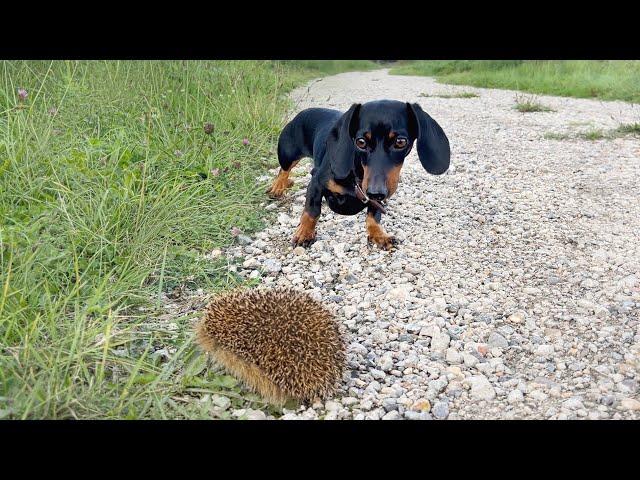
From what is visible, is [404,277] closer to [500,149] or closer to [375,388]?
[375,388]

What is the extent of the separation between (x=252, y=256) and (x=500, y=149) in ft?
14.2

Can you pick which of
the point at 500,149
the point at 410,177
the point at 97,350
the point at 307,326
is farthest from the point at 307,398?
the point at 500,149

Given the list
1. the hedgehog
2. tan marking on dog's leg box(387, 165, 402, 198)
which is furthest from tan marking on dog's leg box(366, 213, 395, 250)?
the hedgehog

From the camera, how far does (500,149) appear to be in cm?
687

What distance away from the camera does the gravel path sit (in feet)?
8.38

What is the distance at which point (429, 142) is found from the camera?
3.28 metres

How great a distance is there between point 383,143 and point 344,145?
1.01 ft

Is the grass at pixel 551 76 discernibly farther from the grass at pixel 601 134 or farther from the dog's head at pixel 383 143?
the dog's head at pixel 383 143

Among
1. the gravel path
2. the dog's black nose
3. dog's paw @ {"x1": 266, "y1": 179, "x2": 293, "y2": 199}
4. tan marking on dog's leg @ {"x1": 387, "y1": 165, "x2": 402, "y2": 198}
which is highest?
tan marking on dog's leg @ {"x1": 387, "y1": 165, "x2": 402, "y2": 198}

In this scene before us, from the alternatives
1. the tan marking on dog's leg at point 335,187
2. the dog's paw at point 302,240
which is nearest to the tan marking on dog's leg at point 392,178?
the tan marking on dog's leg at point 335,187

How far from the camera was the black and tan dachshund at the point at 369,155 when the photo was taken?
3104mm

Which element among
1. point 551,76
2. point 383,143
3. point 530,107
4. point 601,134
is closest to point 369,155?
point 383,143

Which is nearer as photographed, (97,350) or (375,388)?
(97,350)

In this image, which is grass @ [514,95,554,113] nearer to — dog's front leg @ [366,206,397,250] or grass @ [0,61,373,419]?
grass @ [0,61,373,419]
